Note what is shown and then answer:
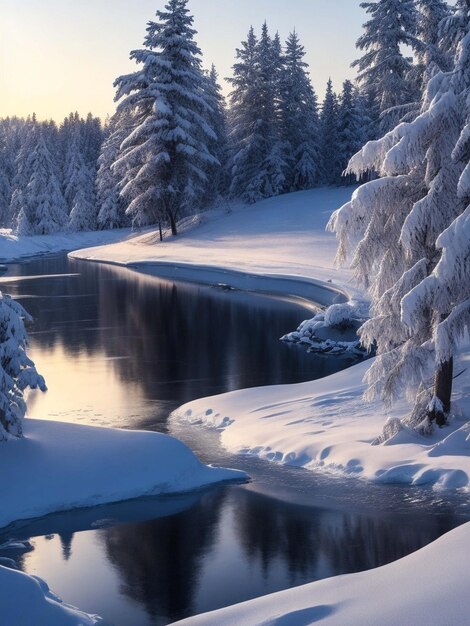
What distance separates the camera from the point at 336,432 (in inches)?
662

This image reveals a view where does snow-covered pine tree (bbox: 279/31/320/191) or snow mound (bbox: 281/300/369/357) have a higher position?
snow-covered pine tree (bbox: 279/31/320/191)

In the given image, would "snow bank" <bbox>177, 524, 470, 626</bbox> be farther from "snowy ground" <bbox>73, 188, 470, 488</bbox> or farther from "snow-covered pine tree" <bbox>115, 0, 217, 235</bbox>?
"snow-covered pine tree" <bbox>115, 0, 217, 235</bbox>

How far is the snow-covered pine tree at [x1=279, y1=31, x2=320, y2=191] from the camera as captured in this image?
70188 millimetres

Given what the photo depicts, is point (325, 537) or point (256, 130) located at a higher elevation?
point (256, 130)

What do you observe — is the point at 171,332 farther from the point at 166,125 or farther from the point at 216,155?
the point at 216,155

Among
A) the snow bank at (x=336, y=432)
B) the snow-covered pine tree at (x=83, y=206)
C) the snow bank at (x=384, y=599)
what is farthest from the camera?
the snow-covered pine tree at (x=83, y=206)

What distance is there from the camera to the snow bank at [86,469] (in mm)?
13123

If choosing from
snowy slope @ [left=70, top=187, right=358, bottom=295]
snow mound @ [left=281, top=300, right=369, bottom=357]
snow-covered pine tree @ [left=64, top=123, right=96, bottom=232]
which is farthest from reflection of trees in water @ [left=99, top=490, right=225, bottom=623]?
snow-covered pine tree @ [left=64, top=123, right=96, bottom=232]

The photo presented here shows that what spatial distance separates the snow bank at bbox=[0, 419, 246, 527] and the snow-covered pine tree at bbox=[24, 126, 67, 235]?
77079 millimetres

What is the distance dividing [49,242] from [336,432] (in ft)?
232

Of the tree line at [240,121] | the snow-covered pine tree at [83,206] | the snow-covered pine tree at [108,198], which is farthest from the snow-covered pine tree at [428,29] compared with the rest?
the snow-covered pine tree at [83,206]

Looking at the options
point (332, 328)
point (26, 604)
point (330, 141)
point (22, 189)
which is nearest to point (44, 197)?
point (22, 189)

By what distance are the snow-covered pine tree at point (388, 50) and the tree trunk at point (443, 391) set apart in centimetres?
4261

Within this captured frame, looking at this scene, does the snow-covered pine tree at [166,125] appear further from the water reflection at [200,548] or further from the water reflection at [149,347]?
the water reflection at [200,548]
